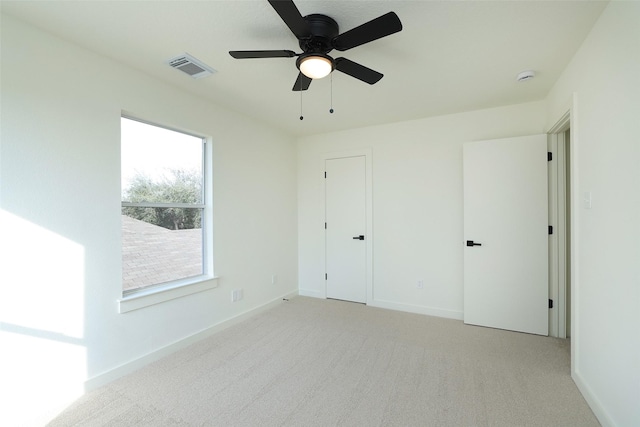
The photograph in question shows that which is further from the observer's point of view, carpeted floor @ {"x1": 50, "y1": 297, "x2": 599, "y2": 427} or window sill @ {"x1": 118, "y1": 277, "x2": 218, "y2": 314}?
window sill @ {"x1": 118, "y1": 277, "x2": 218, "y2": 314}

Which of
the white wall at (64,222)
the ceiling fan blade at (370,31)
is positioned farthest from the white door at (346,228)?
the ceiling fan blade at (370,31)

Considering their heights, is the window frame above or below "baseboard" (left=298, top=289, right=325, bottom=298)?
above

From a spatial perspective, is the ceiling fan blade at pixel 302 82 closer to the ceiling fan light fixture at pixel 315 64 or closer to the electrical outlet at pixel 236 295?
the ceiling fan light fixture at pixel 315 64

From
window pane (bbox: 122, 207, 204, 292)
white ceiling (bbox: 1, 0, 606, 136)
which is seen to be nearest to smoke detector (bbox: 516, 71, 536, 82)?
white ceiling (bbox: 1, 0, 606, 136)

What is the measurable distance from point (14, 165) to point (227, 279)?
199 centimetres

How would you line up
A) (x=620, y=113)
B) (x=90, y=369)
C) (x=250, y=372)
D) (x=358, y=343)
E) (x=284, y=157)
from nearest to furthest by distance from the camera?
(x=620, y=113) → (x=90, y=369) → (x=250, y=372) → (x=358, y=343) → (x=284, y=157)

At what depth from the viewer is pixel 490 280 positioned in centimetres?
312

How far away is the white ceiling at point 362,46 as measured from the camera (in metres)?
1.66

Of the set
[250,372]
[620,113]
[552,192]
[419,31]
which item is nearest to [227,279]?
[250,372]

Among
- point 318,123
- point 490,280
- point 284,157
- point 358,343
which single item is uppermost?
point 318,123

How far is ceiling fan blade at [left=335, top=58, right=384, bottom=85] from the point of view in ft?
5.90

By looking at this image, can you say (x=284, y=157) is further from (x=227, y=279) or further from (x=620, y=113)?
(x=620, y=113)

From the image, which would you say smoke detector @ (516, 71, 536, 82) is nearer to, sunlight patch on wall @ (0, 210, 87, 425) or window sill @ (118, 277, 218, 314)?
window sill @ (118, 277, 218, 314)

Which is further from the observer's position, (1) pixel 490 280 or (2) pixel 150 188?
(1) pixel 490 280
